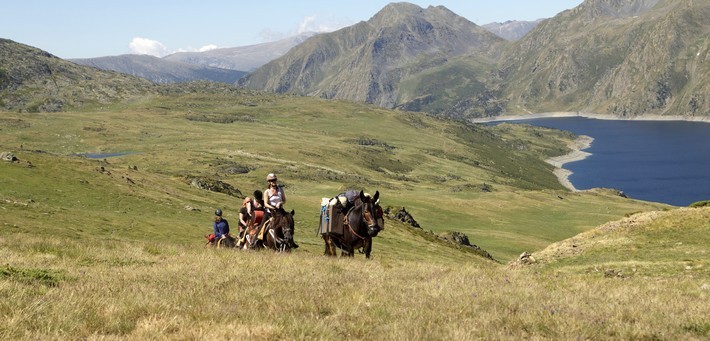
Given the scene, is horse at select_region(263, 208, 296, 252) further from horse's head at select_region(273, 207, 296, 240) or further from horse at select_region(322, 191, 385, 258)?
horse at select_region(322, 191, 385, 258)

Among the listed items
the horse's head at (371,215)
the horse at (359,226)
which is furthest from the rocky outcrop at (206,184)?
the horse's head at (371,215)

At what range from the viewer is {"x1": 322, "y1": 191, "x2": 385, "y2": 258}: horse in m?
24.4

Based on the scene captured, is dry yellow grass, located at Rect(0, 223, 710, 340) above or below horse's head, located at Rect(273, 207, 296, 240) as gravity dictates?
above

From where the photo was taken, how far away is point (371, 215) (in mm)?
24422

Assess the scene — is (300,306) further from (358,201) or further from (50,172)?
(50,172)

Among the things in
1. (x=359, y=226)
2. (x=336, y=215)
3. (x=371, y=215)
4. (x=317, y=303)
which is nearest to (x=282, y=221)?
(x=336, y=215)

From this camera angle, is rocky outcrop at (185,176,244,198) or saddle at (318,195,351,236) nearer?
saddle at (318,195,351,236)

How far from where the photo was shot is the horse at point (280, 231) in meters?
25.1

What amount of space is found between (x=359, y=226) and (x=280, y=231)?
11.2ft

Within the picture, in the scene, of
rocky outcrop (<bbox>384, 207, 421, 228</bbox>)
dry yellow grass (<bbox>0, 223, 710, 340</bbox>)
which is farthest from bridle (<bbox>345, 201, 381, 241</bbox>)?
rocky outcrop (<bbox>384, 207, 421, 228</bbox>)

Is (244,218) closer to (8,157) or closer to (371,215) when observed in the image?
(371,215)

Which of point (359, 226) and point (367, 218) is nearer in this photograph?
point (367, 218)

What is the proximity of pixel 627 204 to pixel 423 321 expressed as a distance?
173 m

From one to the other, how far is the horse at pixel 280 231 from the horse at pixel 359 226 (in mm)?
1658
